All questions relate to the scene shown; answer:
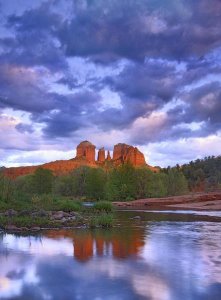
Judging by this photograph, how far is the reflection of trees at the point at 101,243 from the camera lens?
15.4 meters

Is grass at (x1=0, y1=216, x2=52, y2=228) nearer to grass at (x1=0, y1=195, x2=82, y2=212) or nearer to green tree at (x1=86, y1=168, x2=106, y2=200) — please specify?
grass at (x1=0, y1=195, x2=82, y2=212)

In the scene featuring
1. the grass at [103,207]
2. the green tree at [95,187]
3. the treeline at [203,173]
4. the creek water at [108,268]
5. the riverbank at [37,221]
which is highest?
the treeline at [203,173]

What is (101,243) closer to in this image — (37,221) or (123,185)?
(37,221)

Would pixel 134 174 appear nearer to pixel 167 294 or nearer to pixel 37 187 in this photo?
pixel 37 187

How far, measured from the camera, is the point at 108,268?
1255cm

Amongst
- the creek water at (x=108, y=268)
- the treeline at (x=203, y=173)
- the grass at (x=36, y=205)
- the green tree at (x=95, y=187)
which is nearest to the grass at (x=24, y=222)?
the creek water at (x=108, y=268)

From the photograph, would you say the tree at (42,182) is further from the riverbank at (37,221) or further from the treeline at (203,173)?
the riverbank at (37,221)

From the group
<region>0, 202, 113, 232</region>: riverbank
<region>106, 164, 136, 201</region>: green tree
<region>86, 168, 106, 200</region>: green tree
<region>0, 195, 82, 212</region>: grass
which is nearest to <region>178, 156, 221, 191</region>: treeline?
<region>106, 164, 136, 201</region>: green tree

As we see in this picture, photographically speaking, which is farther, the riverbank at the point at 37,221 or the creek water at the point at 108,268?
the riverbank at the point at 37,221

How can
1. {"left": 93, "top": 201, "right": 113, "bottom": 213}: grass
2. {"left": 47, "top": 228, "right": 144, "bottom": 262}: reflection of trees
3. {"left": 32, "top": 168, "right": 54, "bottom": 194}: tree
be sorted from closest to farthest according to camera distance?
{"left": 47, "top": 228, "right": 144, "bottom": 262}: reflection of trees < {"left": 93, "top": 201, "right": 113, "bottom": 213}: grass < {"left": 32, "top": 168, "right": 54, "bottom": 194}: tree

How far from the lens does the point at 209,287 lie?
10.5 m

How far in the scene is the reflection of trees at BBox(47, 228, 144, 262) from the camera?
607 inches

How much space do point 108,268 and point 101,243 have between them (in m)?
5.55

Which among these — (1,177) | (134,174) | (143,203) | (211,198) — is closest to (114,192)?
(134,174)
